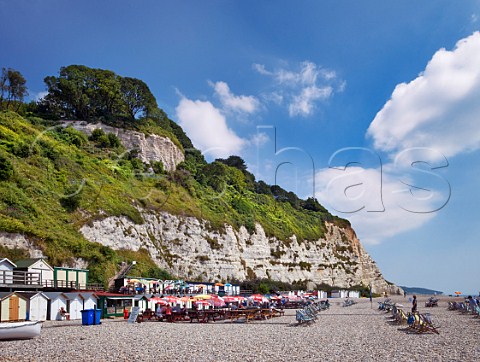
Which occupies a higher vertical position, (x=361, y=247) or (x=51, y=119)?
(x=51, y=119)

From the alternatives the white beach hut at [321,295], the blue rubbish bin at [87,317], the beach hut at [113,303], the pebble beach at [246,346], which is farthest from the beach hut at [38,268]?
the white beach hut at [321,295]

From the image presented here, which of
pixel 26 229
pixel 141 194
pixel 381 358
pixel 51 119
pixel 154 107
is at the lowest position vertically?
pixel 381 358

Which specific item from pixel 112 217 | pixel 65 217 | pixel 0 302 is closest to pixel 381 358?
pixel 0 302

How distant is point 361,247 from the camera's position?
103 meters

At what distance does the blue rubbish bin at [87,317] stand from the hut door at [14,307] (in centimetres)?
362

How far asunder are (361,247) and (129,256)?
228 ft

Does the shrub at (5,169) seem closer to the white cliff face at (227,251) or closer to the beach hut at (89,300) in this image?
the white cliff face at (227,251)

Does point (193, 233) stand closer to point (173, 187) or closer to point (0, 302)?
point (173, 187)

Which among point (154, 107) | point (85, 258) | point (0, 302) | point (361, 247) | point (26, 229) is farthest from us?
point (361, 247)

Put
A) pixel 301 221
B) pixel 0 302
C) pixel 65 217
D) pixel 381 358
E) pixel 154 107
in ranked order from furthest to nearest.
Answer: pixel 301 221
pixel 154 107
pixel 65 217
pixel 0 302
pixel 381 358

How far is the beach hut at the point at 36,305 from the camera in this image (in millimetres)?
25961

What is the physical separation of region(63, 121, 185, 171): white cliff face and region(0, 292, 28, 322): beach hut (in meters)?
44.0

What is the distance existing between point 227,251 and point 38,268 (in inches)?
1296

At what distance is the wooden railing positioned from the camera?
93.9ft
